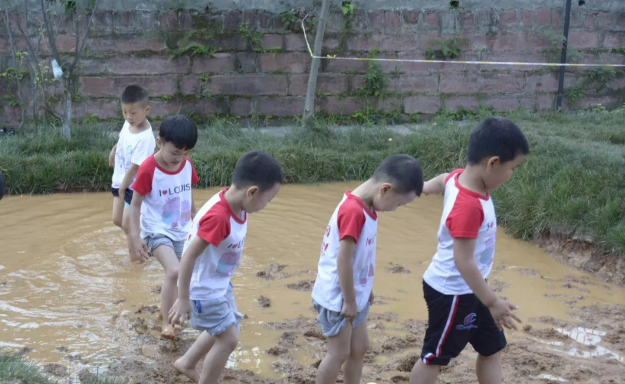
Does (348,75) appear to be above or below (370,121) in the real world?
above

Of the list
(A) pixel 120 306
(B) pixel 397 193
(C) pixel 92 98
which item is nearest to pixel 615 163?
(B) pixel 397 193

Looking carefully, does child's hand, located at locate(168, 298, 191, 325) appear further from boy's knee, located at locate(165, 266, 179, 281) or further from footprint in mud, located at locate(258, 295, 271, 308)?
footprint in mud, located at locate(258, 295, 271, 308)

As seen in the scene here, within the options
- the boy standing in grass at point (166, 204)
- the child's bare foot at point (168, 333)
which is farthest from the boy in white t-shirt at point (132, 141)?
the child's bare foot at point (168, 333)

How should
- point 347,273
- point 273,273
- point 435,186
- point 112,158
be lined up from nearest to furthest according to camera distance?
point 347,273 → point 435,186 → point 273,273 → point 112,158

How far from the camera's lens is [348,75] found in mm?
10680

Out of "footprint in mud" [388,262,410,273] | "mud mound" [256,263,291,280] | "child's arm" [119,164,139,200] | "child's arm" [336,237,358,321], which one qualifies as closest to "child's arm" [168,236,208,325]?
"child's arm" [336,237,358,321]

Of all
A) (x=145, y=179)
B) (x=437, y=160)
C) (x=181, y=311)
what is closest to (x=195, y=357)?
(x=181, y=311)

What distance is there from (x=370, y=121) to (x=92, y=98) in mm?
4048

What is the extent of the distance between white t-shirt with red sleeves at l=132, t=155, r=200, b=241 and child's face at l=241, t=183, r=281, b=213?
46.8 inches

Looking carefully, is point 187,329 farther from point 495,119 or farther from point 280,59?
point 280,59

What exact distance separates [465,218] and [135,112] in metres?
3.12

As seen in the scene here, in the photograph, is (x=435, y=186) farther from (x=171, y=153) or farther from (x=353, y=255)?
(x=171, y=153)

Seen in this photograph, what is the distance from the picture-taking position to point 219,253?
3.67 m

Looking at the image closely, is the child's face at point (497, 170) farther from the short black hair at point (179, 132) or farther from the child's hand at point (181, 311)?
the short black hair at point (179, 132)
